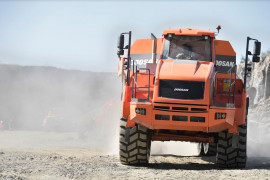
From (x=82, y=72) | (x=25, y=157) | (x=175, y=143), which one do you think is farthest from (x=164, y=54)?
(x=82, y=72)

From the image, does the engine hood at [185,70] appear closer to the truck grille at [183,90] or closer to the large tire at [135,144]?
the truck grille at [183,90]

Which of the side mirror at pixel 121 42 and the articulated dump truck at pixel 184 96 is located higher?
the side mirror at pixel 121 42

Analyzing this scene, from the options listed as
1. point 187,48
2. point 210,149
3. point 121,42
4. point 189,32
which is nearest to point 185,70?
point 187,48

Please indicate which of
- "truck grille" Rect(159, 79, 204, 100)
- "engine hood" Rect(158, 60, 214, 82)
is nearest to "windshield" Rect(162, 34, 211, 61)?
"engine hood" Rect(158, 60, 214, 82)

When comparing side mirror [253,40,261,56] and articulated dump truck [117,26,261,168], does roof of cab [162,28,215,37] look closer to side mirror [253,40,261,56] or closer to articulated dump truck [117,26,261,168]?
articulated dump truck [117,26,261,168]

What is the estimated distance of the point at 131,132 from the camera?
38.1 feet

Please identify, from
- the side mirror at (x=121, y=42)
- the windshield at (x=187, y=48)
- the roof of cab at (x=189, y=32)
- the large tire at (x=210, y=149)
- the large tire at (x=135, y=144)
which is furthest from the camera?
the large tire at (x=210, y=149)

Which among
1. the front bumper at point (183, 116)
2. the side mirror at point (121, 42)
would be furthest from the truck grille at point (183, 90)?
the side mirror at point (121, 42)

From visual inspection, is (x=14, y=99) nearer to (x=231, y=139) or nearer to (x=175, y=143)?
(x=175, y=143)

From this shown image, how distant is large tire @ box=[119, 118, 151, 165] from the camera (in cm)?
1162

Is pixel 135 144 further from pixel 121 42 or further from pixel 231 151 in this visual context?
pixel 121 42

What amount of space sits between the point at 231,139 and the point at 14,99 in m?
42.2

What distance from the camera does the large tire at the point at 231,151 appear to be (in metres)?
11.7

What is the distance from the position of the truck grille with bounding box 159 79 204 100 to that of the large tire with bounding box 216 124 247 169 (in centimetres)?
145
